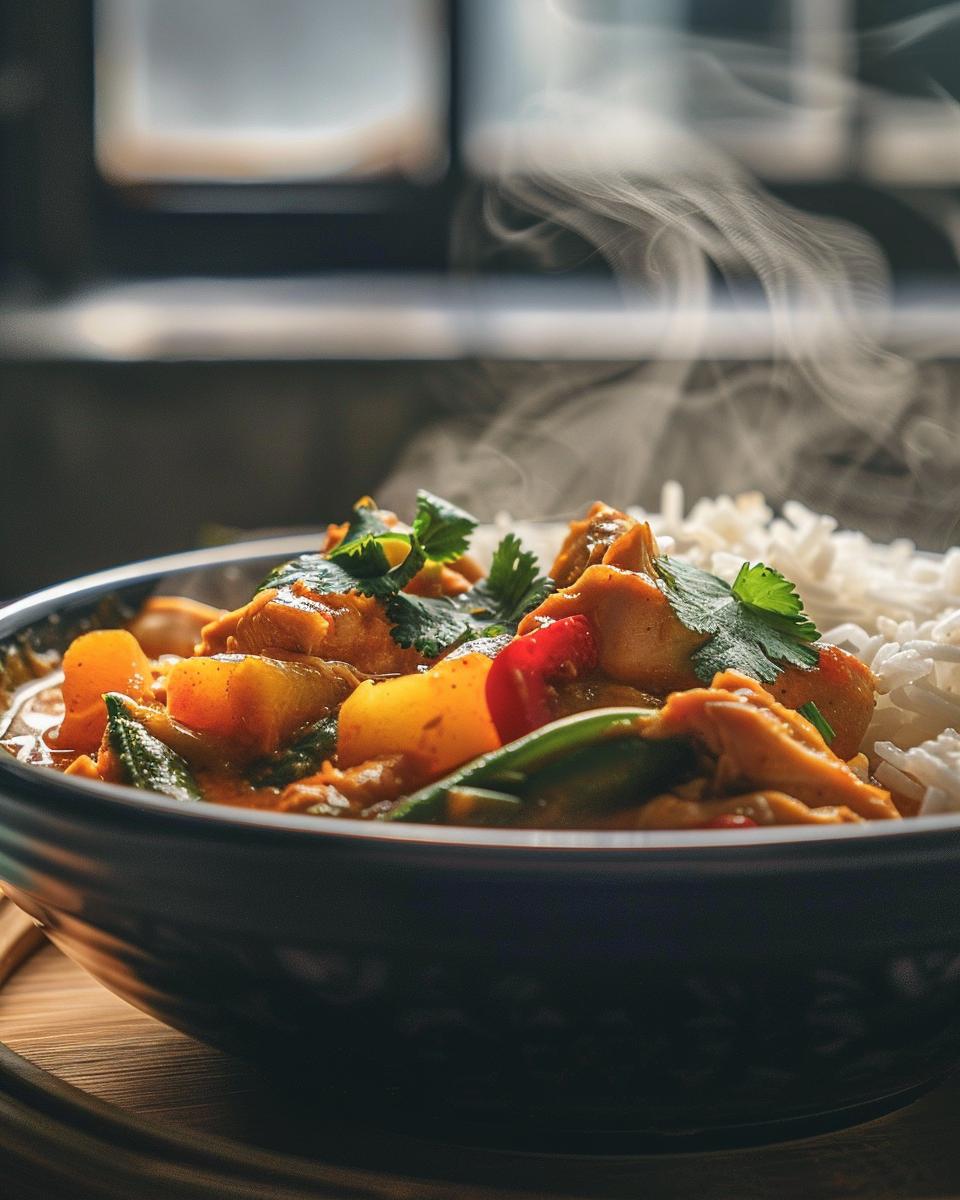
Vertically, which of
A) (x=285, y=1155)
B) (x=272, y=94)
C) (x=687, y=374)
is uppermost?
(x=272, y=94)

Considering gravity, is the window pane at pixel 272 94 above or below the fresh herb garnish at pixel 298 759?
above

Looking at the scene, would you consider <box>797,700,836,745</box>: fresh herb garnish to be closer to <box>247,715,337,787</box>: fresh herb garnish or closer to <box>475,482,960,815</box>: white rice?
<box>475,482,960,815</box>: white rice

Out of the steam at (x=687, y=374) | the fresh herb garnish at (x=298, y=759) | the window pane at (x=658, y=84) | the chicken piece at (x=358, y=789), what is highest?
the window pane at (x=658, y=84)

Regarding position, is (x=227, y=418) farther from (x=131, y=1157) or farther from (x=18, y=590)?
(x=131, y=1157)

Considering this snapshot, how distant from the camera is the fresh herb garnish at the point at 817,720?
3.59 ft

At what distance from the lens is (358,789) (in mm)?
960

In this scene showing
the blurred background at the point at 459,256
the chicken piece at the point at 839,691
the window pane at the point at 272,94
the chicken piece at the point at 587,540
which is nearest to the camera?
the chicken piece at the point at 839,691

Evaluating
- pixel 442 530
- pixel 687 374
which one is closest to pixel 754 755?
pixel 442 530

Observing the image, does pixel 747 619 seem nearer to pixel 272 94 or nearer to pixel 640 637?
pixel 640 637

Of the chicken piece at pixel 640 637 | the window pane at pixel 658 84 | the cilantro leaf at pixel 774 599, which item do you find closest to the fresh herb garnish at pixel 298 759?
the chicken piece at pixel 640 637

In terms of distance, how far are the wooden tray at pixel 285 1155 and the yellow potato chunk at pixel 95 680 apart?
31cm

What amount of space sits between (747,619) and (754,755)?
0.85 feet

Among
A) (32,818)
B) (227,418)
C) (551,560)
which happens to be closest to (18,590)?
(227,418)

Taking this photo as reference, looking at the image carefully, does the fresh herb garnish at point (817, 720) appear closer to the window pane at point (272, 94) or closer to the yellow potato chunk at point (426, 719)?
the yellow potato chunk at point (426, 719)
